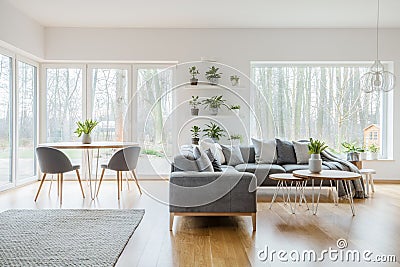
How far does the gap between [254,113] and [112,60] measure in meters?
2.72

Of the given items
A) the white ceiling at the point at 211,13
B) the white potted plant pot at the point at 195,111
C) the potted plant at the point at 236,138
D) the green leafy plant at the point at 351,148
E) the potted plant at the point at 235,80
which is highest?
the white ceiling at the point at 211,13

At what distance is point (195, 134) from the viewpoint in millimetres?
7438

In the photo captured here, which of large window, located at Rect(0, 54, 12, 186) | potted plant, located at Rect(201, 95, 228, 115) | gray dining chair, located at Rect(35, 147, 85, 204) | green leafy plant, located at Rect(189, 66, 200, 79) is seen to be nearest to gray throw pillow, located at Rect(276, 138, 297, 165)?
potted plant, located at Rect(201, 95, 228, 115)

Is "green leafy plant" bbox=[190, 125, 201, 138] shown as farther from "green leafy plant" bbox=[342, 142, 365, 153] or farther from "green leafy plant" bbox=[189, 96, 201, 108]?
"green leafy plant" bbox=[342, 142, 365, 153]

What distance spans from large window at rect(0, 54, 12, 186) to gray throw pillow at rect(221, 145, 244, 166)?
129 inches

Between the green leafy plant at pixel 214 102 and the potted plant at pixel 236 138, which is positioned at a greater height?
the green leafy plant at pixel 214 102

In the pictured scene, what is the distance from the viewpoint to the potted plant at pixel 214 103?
7.40 m

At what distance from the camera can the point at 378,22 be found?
7.11 meters

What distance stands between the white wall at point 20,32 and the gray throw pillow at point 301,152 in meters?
4.47

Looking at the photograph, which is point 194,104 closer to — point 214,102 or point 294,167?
point 214,102

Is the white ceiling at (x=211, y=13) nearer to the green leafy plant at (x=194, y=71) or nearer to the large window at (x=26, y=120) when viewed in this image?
the green leafy plant at (x=194, y=71)

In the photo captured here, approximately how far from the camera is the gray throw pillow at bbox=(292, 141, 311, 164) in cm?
652

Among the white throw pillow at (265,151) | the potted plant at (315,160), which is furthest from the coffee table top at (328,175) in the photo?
the white throw pillow at (265,151)

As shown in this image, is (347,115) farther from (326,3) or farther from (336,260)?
(336,260)
